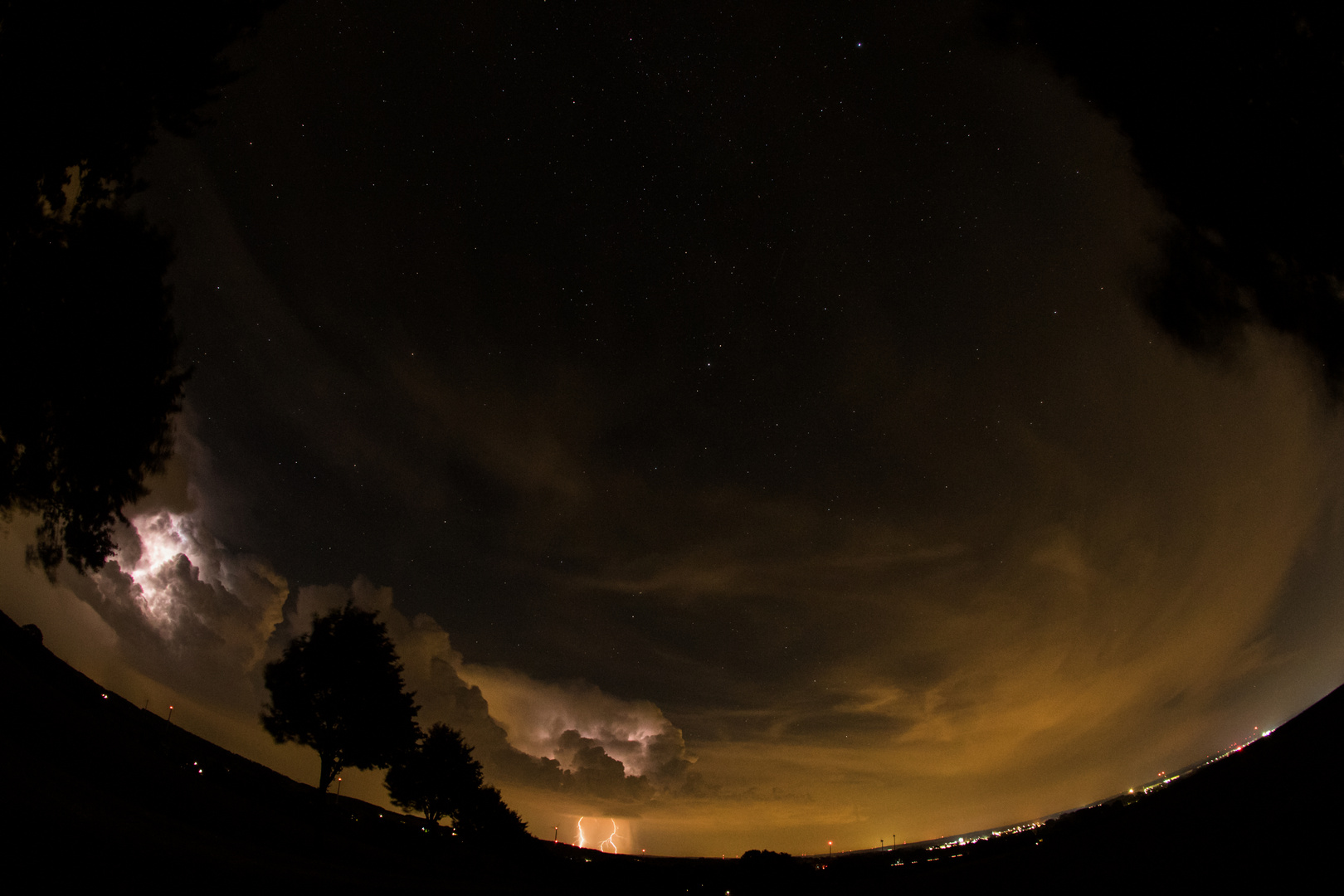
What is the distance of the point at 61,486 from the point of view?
12391 millimetres

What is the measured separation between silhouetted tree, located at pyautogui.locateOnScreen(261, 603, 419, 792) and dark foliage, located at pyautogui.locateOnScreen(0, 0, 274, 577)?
39.9 feet

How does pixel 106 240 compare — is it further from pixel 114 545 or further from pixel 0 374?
pixel 114 545

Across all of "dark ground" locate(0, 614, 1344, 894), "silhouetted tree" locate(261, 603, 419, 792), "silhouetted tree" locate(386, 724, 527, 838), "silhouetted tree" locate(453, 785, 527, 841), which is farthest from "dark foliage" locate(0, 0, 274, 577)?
"silhouetted tree" locate(453, 785, 527, 841)

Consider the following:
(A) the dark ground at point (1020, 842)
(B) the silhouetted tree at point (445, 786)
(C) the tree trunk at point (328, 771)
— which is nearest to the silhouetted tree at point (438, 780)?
(B) the silhouetted tree at point (445, 786)

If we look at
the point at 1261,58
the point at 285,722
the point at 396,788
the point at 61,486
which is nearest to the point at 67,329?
the point at 61,486

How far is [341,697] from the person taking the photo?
23.3 meters

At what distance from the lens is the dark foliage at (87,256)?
9008 mm

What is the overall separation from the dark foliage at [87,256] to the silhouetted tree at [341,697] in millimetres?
12160

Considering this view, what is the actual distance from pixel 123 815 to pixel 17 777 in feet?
4.52

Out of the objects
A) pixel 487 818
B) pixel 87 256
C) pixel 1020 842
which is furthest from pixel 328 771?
pixel 487 818

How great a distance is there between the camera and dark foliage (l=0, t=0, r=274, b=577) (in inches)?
355

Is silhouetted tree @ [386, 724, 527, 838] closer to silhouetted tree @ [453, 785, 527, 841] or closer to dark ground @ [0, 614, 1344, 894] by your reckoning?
silhouetted tree @ [453, 785, 527, 841]

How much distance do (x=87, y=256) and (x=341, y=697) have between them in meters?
18.7

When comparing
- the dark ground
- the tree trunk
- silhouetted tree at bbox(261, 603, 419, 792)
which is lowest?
the dark ground
